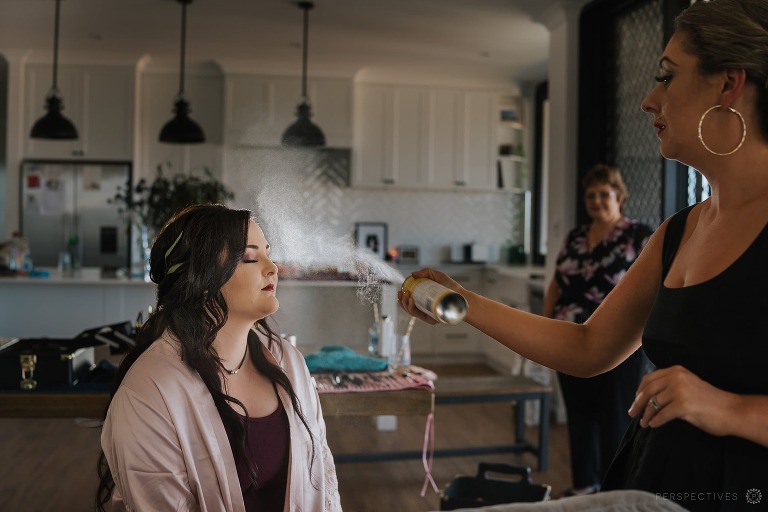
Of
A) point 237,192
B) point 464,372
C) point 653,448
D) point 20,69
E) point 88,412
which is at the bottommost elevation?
point 464,372

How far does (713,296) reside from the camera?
1044mm

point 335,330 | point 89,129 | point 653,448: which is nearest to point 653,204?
point 335,330

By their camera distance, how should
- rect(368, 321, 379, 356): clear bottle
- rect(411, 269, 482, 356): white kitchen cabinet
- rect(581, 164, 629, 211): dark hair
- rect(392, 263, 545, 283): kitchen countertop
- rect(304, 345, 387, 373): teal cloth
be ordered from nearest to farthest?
rect(304, 345, 387, 373): teal cloth < rect(368, 321, 379, 356): clear bottle < rect(581, 164, 629, 211): dark hair < rect(392, 263, 545, 283): kitchen countertop < rect(411, 269, 482, 356): white kitchen cabinet

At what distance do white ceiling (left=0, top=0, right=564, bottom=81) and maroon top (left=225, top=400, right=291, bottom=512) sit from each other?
4111mm

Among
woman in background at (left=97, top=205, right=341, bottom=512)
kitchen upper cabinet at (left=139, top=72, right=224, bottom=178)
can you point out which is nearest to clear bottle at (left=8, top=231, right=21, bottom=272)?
kitchen upper cabinet at (left=139, top=72, right=224, bottom=178)

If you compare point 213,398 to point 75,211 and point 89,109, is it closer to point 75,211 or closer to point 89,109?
point 75,211

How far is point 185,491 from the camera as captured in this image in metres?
1.47

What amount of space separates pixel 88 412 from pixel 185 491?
136 centimetres

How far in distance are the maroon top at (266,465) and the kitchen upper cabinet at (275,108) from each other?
582 cm

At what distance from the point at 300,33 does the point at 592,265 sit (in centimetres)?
349

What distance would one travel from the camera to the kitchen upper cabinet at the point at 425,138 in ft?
24.7

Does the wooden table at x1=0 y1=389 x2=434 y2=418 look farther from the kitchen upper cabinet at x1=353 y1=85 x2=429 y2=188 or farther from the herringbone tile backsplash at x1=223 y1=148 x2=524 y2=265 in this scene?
the kitchen upper cabinet at x1=353 y1=85 x2=429 y2=188

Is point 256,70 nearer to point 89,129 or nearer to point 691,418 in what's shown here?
point 89,129

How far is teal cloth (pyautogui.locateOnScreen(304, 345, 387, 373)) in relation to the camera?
312 cm
